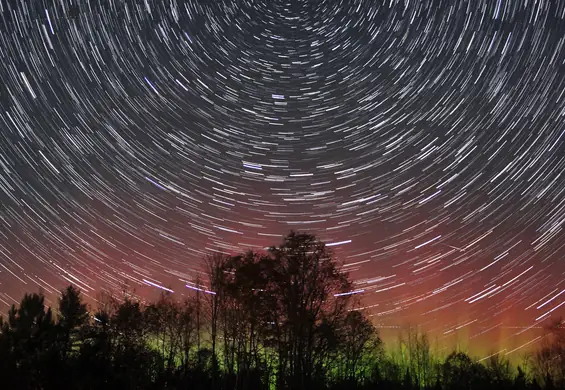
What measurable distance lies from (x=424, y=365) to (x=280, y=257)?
39635mm

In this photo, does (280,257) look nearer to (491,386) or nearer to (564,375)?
(491,386)

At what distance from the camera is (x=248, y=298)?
2745 centimetres

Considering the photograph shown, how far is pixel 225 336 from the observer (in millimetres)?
31266

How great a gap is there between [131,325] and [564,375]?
123 ft

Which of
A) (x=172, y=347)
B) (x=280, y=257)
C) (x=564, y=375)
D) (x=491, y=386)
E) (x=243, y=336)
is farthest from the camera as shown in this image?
(x=564, y=375)

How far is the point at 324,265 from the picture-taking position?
2595 centimetres

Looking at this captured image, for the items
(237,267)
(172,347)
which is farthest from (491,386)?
(172,347)

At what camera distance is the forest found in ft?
50.2

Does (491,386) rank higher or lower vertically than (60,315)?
lower

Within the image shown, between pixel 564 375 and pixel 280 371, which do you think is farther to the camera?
pixel 564 375

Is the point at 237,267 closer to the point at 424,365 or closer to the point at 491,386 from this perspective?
the point at 491,386

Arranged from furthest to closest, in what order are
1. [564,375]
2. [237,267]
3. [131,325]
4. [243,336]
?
[564,375]
[131,325]
[243,336]
[237,267]

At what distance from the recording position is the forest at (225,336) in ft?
50.2

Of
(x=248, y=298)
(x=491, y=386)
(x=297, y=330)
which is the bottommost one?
(x=491, y=386)
